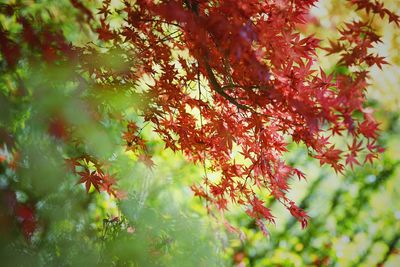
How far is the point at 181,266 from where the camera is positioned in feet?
10.1

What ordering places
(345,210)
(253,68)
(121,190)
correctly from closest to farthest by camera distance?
(253,68) → (121,190) → (345,210)

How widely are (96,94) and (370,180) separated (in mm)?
3720

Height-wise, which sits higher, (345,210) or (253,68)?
(345,210)

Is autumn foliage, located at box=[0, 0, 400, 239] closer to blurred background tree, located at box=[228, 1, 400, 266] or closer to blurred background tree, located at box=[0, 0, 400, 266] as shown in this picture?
blurred background tree, located at box=[0, 0, 400, 266]

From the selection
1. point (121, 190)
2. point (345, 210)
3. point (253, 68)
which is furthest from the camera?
point (345, 210)

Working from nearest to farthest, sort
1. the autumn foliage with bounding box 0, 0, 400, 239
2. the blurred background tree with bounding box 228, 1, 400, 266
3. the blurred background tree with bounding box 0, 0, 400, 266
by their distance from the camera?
the autumn foliage with bounding box 0, 0, 400, 239
the blurred background tree with bounding box 0, 0, 400, 266
the blurred background tree with bounding box 228, 1, 400, 266

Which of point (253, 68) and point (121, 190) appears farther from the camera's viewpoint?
point (121, 190)

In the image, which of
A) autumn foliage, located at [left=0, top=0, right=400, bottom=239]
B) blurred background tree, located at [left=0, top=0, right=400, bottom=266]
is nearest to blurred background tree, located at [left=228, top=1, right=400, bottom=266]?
blurred background tree, located at [left=0, top=0, right=400, bottom=266]

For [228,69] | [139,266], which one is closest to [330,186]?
[139,266]

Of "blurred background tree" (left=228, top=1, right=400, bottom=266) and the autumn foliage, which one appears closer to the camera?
the autumn foliage

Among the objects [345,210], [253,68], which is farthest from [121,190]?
[345,210]

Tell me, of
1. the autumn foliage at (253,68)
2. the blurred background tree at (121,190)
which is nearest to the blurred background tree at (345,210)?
the blurred background tree at (121,190)

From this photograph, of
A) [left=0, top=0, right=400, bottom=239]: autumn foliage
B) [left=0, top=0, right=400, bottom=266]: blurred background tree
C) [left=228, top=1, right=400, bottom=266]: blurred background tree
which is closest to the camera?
[left=0, top=0, right=400, bottom=239]: autumn foliage

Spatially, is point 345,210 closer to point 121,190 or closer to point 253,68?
point 121,190
